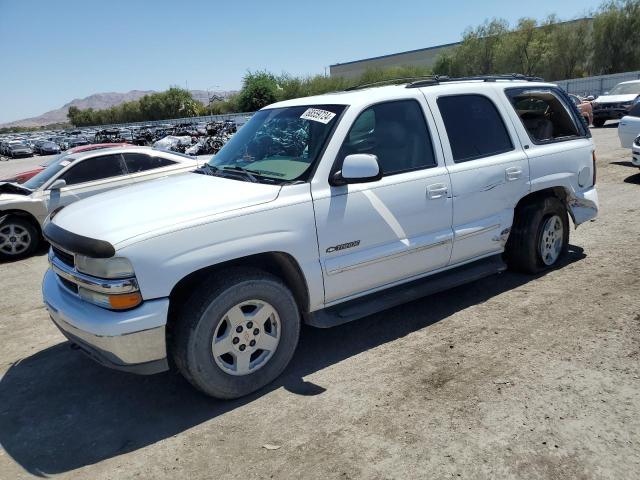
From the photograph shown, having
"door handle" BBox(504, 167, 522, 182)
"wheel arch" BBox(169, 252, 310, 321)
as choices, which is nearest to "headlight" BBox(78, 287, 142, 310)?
"wheel arch" BBox(169, 252, 310, 321)

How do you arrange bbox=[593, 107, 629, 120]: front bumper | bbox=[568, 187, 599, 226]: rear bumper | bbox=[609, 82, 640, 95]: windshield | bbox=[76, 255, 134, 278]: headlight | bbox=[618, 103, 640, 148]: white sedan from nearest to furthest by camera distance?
bbox=[76, 255, 134, 278]: headlight → bbox=[568, 187, 599, 226]: rear bumper → bbox=[618, 103, 640, 148]: white sedan → bbox=[593, 107, 629, 120]: front bumper → bbox=[609, 82, 640, 95]: windshield

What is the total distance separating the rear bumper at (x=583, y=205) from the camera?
17.7 feet

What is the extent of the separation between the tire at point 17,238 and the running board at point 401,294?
22.0ft

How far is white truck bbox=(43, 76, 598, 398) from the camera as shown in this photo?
3.08 metres

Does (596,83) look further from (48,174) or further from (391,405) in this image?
(391,405)

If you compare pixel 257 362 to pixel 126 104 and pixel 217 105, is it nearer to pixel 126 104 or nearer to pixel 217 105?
pixel 217 105

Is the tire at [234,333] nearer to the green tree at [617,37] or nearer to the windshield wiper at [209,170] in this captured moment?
the windshield wiper at [209,170]

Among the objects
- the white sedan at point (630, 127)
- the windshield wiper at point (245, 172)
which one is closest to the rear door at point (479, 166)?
the windshield wiper at point (245, 172)

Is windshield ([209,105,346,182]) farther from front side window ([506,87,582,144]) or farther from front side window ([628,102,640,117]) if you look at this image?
front side window ([628,102,640,117])

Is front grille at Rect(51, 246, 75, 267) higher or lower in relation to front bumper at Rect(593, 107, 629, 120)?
higher

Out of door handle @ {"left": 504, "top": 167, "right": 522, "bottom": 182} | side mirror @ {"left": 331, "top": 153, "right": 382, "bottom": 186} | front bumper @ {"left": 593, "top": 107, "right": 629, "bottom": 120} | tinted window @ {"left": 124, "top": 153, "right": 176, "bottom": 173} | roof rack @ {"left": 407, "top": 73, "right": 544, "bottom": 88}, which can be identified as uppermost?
roof rack @ {"left": 407, "top": 73, "right": 544, "bottom": 88}

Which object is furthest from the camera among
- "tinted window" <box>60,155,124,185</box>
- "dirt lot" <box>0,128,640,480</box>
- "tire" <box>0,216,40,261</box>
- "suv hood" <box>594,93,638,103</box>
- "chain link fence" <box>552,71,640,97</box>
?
"chain link fence" <box>552,71,640,97</box>

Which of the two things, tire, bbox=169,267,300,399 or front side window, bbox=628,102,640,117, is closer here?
tire, bbox=169,267,300,399

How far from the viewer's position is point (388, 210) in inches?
153
